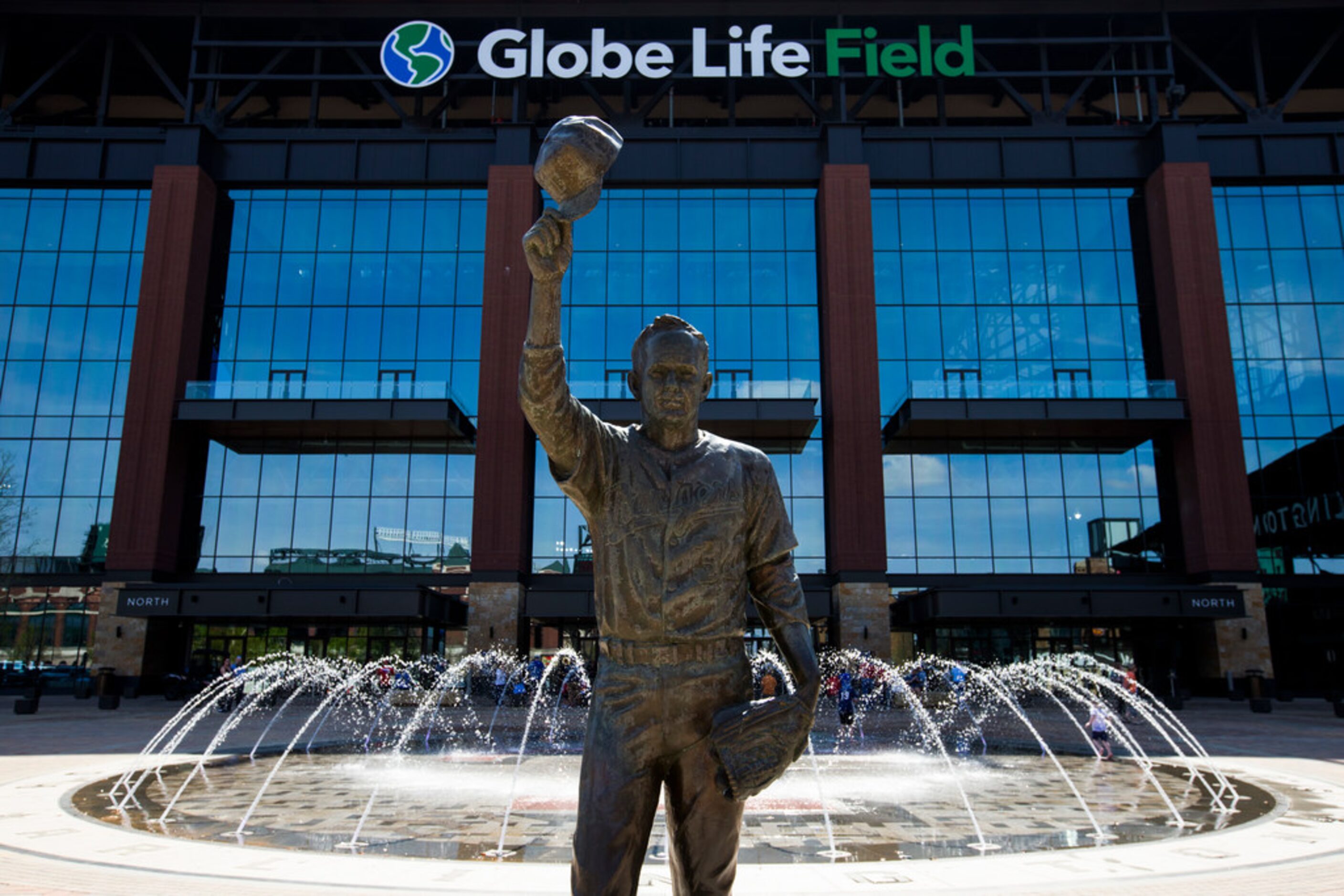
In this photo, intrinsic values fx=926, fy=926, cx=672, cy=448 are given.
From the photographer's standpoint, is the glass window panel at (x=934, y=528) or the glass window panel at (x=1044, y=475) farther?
the glass window panel at (x=1044, y=475)

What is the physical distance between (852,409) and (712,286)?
7.14 metres

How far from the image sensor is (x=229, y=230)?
3528 centimetres

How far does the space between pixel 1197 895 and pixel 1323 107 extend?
147ft

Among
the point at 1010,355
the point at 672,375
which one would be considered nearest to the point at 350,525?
the point at 1010,355

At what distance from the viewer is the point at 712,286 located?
3456 centimetres

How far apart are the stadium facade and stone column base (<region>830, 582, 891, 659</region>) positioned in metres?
0.75

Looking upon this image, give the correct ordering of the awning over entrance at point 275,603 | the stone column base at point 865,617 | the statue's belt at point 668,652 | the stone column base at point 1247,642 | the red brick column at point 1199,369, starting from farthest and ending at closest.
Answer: the red brick column at point 1199,369, the stone column base at point 865,617, the stone column base at point 1247,642, the awning over entrance at point 275,603, the statue's belt at point 668,652

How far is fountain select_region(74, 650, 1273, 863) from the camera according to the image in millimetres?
8773

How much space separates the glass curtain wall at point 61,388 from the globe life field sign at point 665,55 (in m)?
11.8

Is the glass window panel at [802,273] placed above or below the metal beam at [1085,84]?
below

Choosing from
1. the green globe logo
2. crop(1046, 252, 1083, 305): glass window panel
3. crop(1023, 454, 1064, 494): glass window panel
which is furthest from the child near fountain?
the green globe logo

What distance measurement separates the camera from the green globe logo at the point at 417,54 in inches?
1359

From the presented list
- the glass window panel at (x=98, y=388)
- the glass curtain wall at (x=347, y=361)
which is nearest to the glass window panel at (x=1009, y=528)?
the glass curtain wall at (x=347, y=361)

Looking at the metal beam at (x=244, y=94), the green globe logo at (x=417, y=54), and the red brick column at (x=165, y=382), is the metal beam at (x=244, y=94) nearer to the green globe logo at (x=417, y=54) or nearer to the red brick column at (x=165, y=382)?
the red brick column at (x=165, y=382)
